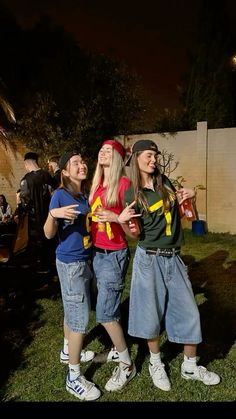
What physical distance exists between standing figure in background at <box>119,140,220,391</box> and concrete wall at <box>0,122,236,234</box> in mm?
6661

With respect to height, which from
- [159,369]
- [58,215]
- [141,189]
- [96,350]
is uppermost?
[141,189]

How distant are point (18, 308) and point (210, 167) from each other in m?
6.17

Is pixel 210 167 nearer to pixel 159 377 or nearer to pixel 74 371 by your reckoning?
pixel 159 377

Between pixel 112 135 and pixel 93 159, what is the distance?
0.91 metres

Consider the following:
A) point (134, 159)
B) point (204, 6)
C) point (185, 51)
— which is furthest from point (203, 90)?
point (134, 159)

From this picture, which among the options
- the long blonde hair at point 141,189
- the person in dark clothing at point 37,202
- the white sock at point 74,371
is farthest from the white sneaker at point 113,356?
the person in dark clothing at point 37,202

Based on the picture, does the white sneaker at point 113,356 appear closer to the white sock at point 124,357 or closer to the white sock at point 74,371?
the white sock at point 124,357

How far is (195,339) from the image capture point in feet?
9.46

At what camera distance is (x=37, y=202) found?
555 centimetres

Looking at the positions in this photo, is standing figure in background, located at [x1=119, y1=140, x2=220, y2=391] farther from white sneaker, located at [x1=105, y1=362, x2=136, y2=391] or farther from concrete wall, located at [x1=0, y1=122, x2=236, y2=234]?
concrete wall, located at [x1=0, y1=122, x2=236, y2=234]

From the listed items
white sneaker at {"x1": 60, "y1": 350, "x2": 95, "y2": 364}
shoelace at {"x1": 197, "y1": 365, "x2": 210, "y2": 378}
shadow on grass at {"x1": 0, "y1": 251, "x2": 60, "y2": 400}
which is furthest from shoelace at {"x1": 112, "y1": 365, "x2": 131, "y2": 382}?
A: shadow on grass at {"x1": 0, "y1": 251, "x2": 60, "y2": 400}

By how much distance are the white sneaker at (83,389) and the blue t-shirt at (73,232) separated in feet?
2.97

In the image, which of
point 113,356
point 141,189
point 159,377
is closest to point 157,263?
point 141,189

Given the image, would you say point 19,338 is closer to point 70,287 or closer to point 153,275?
point 70,287
